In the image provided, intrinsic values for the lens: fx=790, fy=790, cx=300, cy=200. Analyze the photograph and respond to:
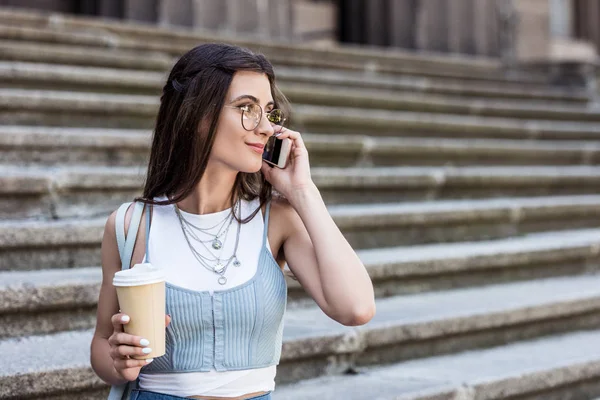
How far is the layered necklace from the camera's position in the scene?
6.16 feet

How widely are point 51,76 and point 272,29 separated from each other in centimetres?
383

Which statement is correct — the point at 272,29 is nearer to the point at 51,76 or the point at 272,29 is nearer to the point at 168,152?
the point at 51,76

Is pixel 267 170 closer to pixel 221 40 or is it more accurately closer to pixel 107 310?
pixel 107 310

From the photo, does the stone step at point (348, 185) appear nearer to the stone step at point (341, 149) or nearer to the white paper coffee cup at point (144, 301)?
the stone step at point (341, 149)

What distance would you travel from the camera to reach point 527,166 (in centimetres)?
560

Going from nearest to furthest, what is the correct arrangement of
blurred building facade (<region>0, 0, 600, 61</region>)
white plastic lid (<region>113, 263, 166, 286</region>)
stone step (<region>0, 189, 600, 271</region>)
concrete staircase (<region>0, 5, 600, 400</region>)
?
white plastic lid (<region>113, 263, 166, 286</region>) < concrete staircase (<region>0, 5, 600, 400</region>) < stone step (<region>0, 189, 600, 271</region>) < blurred building facade (<region>0, 0, 600, 61</region>)

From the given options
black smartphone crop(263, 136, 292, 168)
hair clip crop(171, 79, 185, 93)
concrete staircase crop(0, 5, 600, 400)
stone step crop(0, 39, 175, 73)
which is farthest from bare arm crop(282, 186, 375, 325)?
stone step crop(0, 39, 175, 73)

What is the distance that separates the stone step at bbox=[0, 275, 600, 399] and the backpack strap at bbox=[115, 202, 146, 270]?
785 millimetres

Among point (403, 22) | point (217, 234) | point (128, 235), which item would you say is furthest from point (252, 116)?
point (403, 22)

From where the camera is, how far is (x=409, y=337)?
329cm

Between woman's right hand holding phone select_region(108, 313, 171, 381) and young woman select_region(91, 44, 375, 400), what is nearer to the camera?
woman's right hand holding phone select_region(108, 313, 171, 381)

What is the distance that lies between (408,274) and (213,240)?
2.00 metres

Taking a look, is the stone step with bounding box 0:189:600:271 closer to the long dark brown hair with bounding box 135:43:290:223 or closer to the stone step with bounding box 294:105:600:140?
the stone step with bounding box 294:105:600:140

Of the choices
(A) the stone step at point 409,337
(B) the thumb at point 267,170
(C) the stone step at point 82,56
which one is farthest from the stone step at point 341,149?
(B) the thumb at point 267,170
